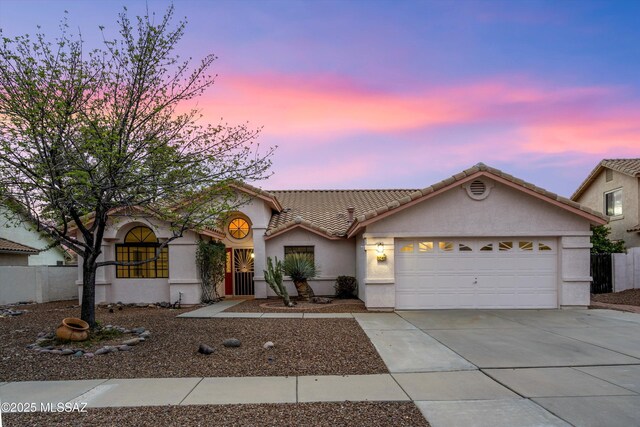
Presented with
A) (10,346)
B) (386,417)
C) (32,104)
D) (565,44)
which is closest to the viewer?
(386,417)

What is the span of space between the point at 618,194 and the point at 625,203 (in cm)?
115

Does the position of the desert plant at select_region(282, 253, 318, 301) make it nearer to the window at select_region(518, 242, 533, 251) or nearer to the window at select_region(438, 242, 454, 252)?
the window at select_region(438, 242, 454, 252)

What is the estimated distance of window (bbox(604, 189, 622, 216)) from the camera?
21.9 m

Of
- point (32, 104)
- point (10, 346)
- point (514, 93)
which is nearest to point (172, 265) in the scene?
point (10, 346)

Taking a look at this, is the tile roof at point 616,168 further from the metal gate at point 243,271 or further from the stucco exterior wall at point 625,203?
the metal gate at point 243,271

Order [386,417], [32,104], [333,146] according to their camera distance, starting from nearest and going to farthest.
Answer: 1. [386,417]
2. [32,104]
3. [333,146]

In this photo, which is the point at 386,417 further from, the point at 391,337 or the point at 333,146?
the point at 333,146

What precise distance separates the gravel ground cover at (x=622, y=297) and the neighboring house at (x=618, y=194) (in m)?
3.81

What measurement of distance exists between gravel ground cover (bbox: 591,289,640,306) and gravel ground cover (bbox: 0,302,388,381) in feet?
37.0

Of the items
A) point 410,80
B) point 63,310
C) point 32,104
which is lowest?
point 63,310

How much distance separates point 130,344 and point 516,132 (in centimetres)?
1700

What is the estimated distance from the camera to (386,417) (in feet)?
15.9

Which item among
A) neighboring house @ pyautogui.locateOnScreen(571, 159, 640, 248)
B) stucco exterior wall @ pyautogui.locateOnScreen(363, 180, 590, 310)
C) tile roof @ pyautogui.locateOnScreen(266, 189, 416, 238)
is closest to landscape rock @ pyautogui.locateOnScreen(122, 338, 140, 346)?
stucco exterior wall @ pyautogui.locateOnScreen(363, 180, 590, 310)

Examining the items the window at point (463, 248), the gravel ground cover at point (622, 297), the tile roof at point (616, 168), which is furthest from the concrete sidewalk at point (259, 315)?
the tile roof at point (616, 168)
